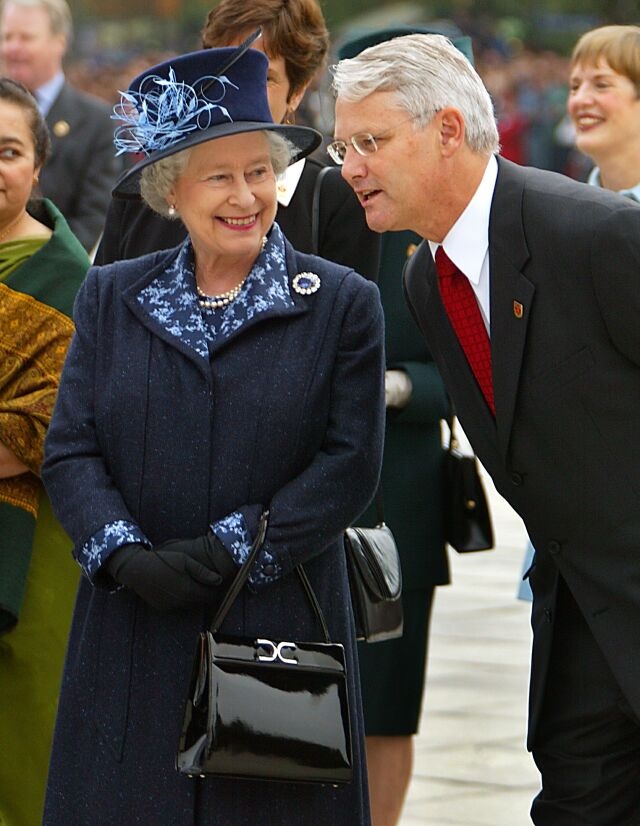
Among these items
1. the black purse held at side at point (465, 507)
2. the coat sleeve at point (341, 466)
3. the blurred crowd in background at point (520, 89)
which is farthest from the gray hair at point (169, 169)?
the blurred crowd in background at point (520, 89)

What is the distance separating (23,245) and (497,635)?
351cm

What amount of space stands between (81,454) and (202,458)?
0.24 meters

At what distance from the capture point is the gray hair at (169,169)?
3.39 meters

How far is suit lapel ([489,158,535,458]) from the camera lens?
3.25 meters

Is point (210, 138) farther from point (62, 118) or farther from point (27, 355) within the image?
point (62, 118)

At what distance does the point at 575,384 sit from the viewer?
3217 mm

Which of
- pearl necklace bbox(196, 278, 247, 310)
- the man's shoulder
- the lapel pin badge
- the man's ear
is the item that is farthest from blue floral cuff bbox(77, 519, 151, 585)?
the man's shoulder

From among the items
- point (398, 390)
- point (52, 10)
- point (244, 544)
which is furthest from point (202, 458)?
point (52, 10)

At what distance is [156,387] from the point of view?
10.8 feet

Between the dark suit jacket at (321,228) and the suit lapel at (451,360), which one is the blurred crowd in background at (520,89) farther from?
the suit lapel at (451,360)

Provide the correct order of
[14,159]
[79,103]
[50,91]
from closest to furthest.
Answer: [14,159], [79,103], [50,91]

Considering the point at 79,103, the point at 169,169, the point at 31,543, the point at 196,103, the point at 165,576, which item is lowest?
the point at 165,576

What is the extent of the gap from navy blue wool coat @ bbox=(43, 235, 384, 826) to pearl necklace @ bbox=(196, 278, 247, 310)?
9 centimetres

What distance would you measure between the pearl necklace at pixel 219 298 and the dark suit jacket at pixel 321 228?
0.63 m
